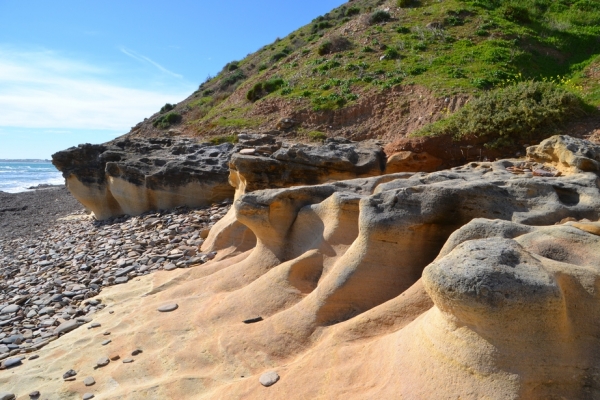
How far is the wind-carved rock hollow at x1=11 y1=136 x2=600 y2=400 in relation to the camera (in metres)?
2.27

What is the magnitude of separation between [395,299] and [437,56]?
1526 cm

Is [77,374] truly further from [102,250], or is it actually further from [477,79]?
[477,79]

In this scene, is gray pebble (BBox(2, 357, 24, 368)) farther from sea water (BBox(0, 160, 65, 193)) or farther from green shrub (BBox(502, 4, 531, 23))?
sea water (BBox(0, 160, 65, 193))

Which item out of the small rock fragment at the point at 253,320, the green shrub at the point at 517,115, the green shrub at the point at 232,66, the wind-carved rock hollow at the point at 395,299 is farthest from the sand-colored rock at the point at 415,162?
the green shrub at the point at 232,66

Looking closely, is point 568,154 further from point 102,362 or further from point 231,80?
point 231,80

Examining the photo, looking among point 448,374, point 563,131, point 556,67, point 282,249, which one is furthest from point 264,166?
point 556,67

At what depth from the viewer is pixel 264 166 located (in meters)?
7.36

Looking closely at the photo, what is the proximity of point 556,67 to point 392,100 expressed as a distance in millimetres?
5979

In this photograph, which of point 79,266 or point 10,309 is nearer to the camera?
point 10,309


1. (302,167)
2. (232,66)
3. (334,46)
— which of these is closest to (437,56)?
(334,46)

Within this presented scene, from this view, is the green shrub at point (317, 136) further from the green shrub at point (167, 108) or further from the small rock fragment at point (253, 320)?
the green shrub at point (167, 108)

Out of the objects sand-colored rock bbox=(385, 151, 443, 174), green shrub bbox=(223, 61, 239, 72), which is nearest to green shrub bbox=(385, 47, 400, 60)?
sand-colored rock bbox=(385, 151, 443, 174)

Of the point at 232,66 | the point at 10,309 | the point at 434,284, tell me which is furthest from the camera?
the point at 232,66

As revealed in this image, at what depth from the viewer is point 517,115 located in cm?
762
